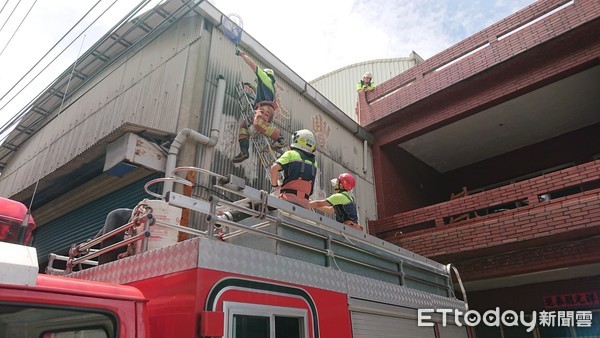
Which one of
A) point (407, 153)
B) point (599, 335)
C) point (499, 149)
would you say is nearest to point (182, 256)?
point (599, 335)

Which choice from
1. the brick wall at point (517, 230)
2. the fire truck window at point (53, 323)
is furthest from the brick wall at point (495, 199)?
the fire truck window at point (53, 323)

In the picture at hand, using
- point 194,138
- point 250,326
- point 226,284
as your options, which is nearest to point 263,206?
point 226,284

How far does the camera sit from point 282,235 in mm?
3082

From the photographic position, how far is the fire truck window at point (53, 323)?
187 cm

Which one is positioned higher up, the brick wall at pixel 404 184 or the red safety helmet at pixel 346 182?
the brick wall at pixel 404 184

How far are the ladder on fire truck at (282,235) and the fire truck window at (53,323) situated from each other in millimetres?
720

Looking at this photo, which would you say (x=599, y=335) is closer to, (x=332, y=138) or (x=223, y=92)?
(x=332, y=138)

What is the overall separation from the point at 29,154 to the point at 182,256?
12010 mm

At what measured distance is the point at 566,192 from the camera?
11.7 m

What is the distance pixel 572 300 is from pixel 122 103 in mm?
11178

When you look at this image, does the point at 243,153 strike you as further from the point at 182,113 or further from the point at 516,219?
the point at 516,219

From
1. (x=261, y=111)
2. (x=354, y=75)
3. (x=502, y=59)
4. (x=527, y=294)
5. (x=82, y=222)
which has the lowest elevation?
(x=527, y=294)

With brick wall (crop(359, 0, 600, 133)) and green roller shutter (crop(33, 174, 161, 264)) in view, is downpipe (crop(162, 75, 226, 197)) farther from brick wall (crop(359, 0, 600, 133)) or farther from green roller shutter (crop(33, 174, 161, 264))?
brick wall (crop(359, 0, 600, 133))

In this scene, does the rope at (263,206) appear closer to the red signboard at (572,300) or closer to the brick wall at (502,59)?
the brick wall at (502,59)
